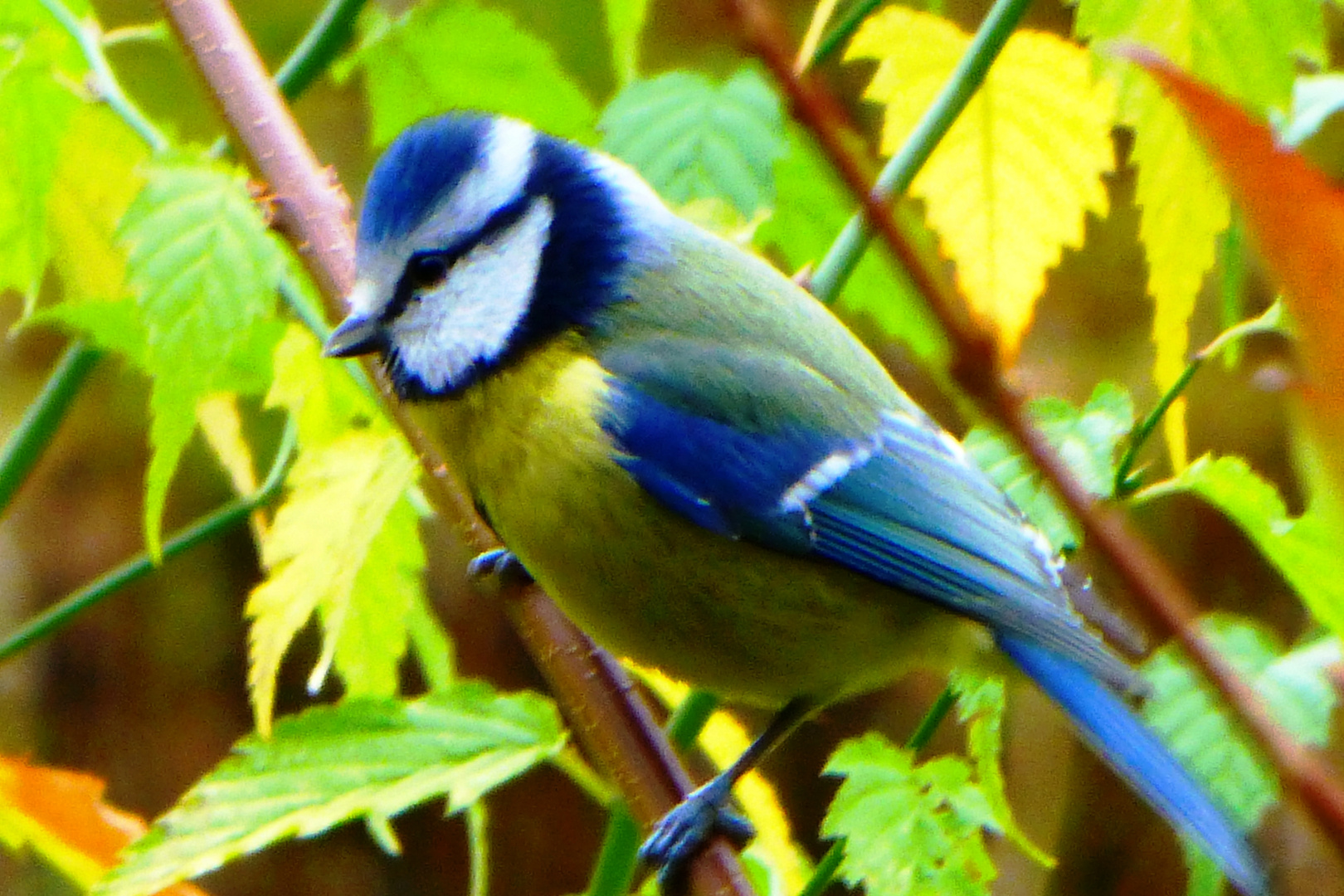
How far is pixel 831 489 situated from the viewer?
80 centimetres

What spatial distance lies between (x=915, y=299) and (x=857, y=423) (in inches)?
25.7

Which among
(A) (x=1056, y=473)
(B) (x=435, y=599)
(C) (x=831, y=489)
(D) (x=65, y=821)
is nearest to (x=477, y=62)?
(C) (x=831, y=489)

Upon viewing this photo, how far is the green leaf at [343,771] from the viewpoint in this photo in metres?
0.54

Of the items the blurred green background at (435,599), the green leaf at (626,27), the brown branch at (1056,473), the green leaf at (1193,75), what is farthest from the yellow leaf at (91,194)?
the blurred green background at (435,599)

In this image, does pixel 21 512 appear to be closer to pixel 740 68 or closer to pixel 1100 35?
pixel 740 68

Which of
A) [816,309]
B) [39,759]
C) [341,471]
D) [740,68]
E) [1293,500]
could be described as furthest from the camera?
[39,759]

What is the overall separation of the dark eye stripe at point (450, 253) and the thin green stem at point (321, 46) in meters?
0.11

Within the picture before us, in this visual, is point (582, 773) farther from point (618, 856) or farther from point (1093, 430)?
point (1093, 430)

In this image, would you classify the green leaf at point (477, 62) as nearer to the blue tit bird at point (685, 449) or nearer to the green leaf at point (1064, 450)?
the blue tit bird at point (685, 449)

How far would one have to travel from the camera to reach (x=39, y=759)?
1998mm

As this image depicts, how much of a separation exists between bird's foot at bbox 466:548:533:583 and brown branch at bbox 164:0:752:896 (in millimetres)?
27

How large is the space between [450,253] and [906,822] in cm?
44

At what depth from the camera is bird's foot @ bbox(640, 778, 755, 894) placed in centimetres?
64

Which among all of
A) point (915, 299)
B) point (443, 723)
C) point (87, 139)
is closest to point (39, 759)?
point (87, 139)
